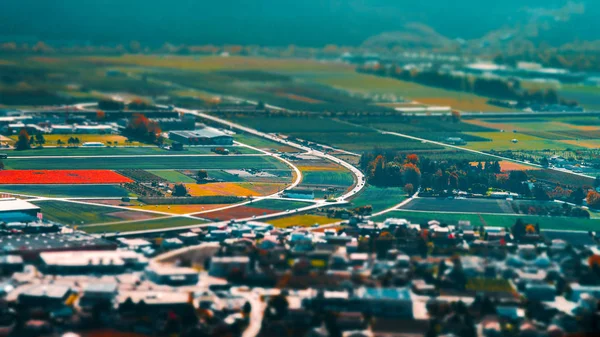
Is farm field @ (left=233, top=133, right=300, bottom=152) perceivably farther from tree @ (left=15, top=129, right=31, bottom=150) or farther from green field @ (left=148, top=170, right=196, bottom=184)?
tree @ (left=15, top=129, right=31, bottom=150)

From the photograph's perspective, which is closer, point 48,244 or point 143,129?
point 48,244

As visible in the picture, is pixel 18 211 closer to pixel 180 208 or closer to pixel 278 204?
pixel 180 208

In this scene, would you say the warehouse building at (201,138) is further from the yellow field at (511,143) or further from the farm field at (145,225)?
the farm field at (145,225)

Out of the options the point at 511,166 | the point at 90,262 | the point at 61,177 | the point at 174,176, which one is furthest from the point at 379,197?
the point at 90,262

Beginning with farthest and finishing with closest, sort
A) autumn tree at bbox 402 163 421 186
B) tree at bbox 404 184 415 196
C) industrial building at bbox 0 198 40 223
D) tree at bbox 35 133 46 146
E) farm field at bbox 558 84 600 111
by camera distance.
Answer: farm field at bbox 558 84 600 111 → tree at bbox 35 133 46 146 → autumn tree at bbox 402 163 421 186 → tree at bbox 404 184 415 196 → industrial building at bbox 0 198 40 223

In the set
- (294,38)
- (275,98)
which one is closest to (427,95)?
(275,98)

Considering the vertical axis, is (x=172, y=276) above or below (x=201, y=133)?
below

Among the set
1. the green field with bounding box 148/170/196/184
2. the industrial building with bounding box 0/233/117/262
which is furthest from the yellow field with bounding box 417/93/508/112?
the industrial building with bounding box 0/233/117/262
